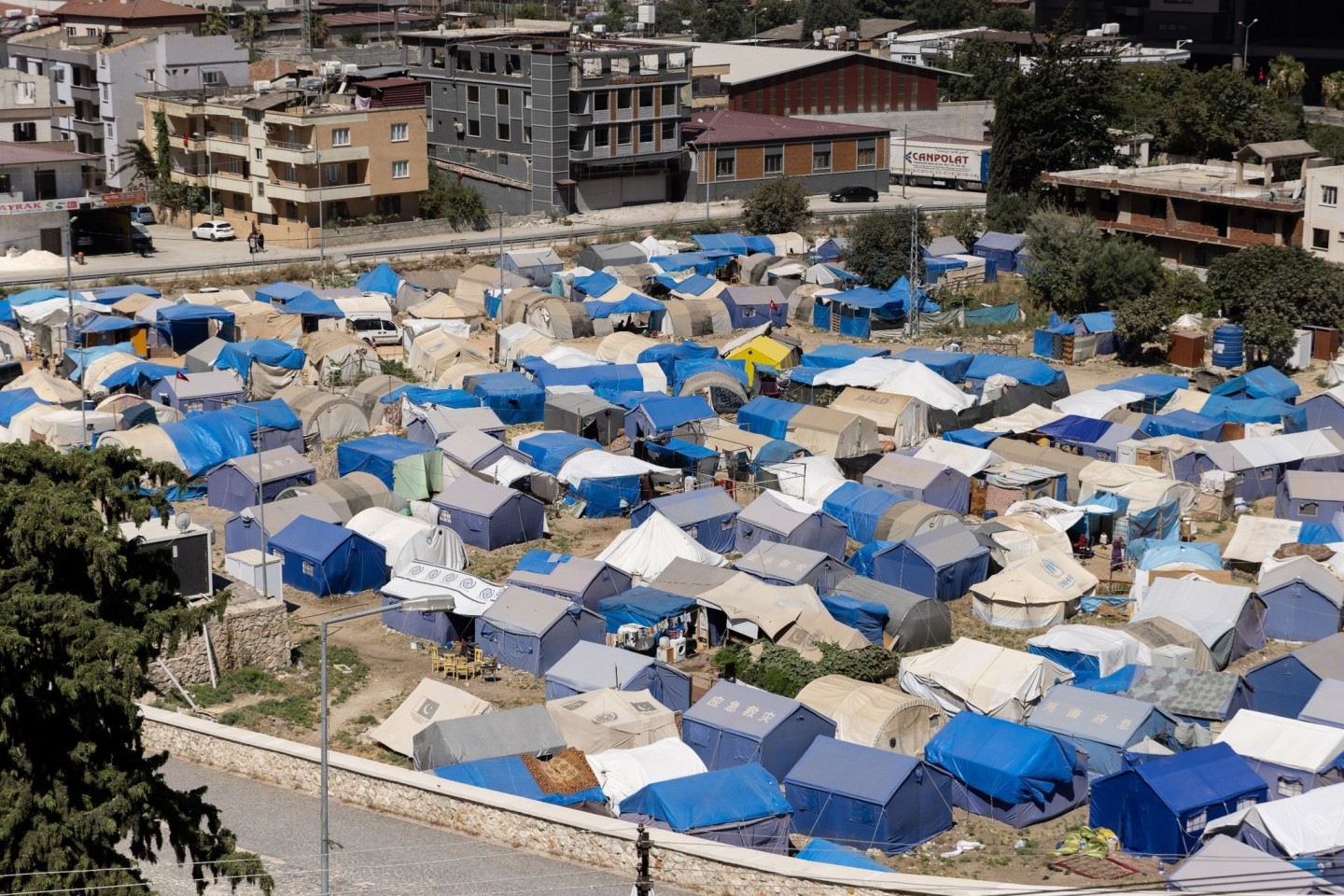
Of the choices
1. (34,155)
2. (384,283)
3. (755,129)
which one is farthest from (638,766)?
(755,129)

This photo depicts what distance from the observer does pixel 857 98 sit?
74.0 meters

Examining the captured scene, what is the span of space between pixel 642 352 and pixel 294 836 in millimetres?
22237

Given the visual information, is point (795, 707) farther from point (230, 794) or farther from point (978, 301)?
point (978, 301)

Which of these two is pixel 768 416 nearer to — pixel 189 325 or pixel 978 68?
pixel 189 325

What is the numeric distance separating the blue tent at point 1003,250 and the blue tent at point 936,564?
81.6 feet

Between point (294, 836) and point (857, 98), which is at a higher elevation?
point (857, 98)

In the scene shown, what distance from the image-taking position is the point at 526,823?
60.9 ft

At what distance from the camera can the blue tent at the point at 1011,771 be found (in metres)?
20.6

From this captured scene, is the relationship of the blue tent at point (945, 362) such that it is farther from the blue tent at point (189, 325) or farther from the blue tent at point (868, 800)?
the blue tent at point (868, 800)

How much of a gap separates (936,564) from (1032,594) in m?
1.61

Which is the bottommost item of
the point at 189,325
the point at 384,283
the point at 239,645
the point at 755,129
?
the point at 239,645

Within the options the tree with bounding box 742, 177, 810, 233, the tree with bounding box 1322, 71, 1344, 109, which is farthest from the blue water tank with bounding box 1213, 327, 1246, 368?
the tree with bounding box 1322, 71, 1344, 109

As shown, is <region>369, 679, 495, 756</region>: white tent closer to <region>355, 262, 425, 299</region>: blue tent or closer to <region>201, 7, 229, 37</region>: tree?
<region>355, 262, 425, 299</region>: blue tent

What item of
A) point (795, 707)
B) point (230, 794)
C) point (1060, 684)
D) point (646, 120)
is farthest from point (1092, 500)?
point (646, 120)
